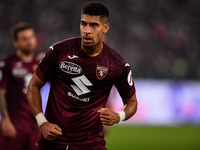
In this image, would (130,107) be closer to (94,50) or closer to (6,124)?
(94,50)

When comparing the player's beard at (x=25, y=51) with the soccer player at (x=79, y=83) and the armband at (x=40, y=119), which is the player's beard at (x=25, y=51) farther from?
the armband at (x=40, y=119)

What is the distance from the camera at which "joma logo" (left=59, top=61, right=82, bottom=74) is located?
11.7ft

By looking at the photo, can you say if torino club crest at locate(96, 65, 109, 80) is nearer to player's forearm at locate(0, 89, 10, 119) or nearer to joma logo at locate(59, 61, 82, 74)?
joma logo at locate(59, 61, 82, 74)

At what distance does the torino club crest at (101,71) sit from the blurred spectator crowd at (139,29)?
11.4 meters

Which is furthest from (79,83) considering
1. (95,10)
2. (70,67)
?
(95,10)

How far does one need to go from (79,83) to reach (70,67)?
21 centimetres

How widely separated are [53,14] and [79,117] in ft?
49.8

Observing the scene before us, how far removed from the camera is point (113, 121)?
11.1 ft

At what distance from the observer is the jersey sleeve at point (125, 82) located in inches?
145

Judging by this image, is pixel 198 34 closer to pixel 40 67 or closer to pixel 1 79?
pixel 1 79

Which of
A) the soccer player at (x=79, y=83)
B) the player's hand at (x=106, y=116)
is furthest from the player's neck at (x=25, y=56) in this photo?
the player's hand at (x=106, y=116)

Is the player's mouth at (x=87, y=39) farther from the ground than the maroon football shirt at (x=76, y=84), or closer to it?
farther from the ground

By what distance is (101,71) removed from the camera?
11.9 feet

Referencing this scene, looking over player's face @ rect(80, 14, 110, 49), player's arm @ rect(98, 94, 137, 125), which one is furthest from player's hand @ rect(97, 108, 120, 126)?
player's face @ rect(80, 14, 110, 49)
